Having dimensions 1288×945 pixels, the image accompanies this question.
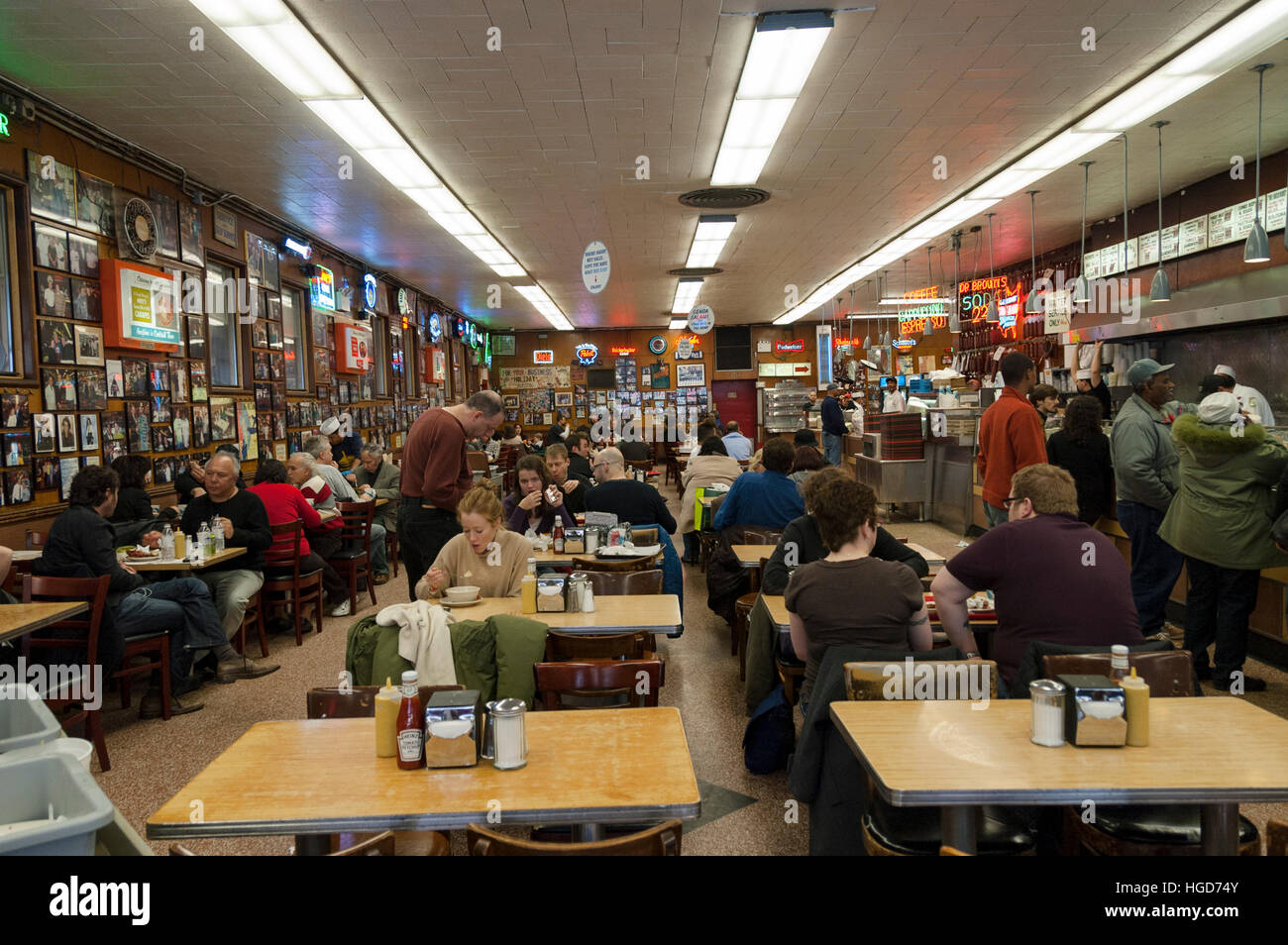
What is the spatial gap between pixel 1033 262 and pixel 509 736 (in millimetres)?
12738

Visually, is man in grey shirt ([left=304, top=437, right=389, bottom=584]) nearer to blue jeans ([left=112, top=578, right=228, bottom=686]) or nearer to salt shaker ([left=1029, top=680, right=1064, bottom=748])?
blue jeans ([left=112, top=578, right=228, bottom=686])

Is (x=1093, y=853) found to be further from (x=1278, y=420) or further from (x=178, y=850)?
(x=1278, y=420)

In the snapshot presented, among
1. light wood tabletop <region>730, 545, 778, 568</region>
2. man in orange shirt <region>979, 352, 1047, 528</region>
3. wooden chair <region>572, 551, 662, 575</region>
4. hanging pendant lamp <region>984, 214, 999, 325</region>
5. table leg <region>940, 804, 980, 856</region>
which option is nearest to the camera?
table leg <region>940, 804, 980, 856</region>

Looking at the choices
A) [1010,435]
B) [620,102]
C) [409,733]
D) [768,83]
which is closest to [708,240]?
[620,102]

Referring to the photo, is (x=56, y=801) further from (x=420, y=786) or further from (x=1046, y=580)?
(x=1046, y=580)

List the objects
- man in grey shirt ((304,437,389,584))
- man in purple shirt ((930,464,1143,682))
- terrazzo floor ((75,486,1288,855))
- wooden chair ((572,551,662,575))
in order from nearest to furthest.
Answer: man in purple shirt ((930,464,1143,682)), terrazzo floor ((75,486,1288,855)), wooden chair ((572,551,662,575)), man in grey shirt ((304,437,389,584))

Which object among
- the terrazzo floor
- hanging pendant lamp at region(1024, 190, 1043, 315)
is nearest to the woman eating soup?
the terrazzo floor

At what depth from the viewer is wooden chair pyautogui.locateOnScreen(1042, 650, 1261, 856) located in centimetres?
245

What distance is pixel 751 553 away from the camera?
5367mm

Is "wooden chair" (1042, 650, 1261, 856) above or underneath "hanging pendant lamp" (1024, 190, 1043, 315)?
underneath

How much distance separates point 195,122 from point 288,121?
643 millimetres

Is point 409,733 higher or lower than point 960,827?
higher

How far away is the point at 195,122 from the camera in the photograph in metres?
6.09

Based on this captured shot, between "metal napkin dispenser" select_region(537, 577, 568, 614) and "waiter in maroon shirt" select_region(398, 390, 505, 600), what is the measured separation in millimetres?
1870
